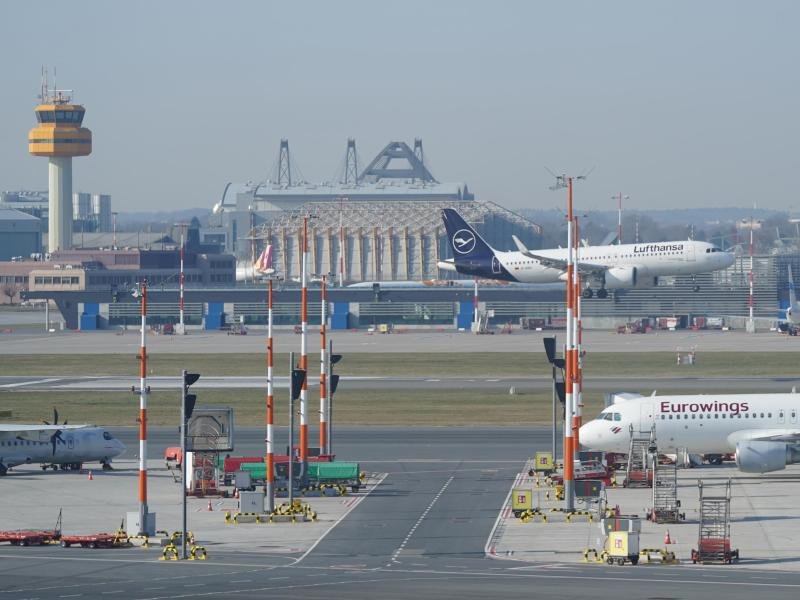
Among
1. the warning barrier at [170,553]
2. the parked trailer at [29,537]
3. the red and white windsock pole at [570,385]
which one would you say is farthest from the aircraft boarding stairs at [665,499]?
the parked trailer at [29,537]

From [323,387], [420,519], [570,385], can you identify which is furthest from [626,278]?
[420,519]

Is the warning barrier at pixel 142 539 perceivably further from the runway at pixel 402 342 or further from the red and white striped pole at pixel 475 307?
the red and white striped pole at pixel 475 307

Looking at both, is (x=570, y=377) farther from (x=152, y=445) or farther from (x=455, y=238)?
(x=455, y=238)

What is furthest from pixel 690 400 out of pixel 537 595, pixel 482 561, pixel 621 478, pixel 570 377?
pixel 537 595

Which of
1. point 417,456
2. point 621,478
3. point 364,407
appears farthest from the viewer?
point 364,407

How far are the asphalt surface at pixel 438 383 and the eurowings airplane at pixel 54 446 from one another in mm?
32421

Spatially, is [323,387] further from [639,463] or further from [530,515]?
[530,515]

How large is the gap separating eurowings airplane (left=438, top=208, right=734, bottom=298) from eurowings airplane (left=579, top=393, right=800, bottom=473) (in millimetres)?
81123

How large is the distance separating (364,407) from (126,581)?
171 feet

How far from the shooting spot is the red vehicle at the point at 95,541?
163 ft

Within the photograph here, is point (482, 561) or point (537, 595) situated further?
point (482, 561)

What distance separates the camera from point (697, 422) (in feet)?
216

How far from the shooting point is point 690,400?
66250 millimetres

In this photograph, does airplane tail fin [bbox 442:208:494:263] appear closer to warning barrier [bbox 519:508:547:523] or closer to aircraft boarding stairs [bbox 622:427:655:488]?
aircraft boarding stairs [bbox 622:427:655:488]
